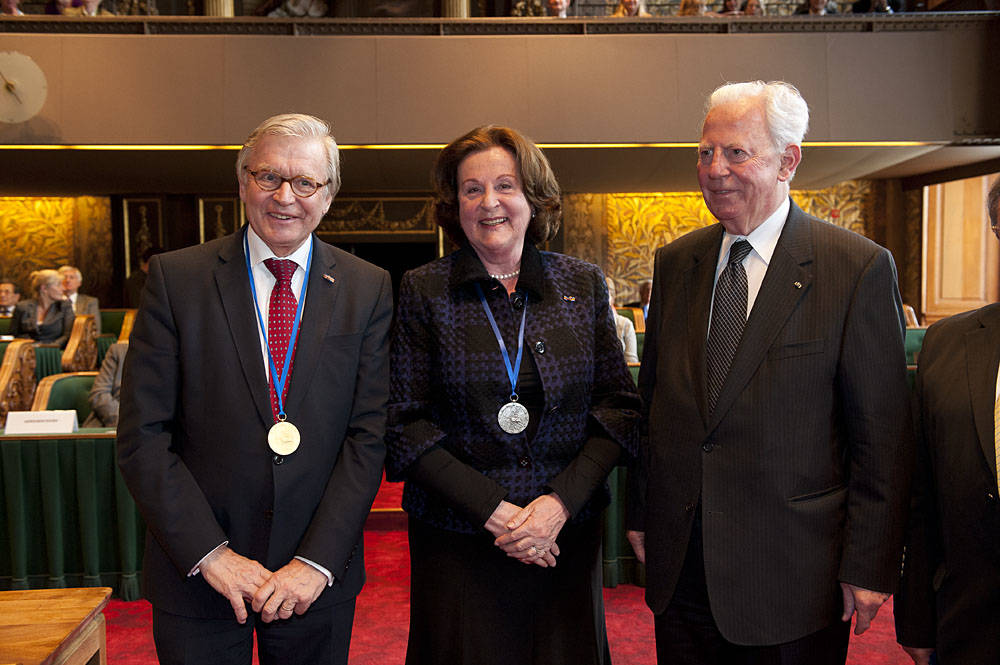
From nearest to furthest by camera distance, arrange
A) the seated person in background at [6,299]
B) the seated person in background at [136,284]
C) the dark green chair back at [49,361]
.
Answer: the dark green chair back at [49,361], the seated person in background at [6,299], the seated person in background at [136,284]

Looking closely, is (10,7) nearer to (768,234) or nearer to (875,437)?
(768,234)

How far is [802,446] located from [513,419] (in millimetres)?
582

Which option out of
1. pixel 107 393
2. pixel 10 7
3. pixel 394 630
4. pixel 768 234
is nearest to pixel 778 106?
pixel 768 234

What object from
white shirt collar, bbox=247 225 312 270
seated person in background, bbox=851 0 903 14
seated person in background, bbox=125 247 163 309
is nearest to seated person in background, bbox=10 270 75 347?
seated person in background, bbox=125 247 163 309

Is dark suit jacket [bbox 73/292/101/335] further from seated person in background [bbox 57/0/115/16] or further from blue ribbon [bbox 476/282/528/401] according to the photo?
blue ribbon [bbox 476/282/528/401]

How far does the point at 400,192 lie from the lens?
11484 mm

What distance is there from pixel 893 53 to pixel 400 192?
6786mm

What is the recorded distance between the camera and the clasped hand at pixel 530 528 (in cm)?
154

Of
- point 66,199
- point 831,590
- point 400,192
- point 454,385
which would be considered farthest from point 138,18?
point 831,590

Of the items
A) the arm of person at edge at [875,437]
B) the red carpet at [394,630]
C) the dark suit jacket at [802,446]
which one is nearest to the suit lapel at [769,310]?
the dark suit jacket at [802,446]

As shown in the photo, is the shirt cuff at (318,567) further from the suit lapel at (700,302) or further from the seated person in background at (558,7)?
the seated person in background at (558,7)

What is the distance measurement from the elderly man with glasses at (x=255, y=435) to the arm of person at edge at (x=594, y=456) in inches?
13.2

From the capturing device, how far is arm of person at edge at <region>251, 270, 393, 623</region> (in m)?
1.42

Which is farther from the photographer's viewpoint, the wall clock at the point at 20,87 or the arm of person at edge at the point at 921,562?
the wall clock at the point at 20,87
